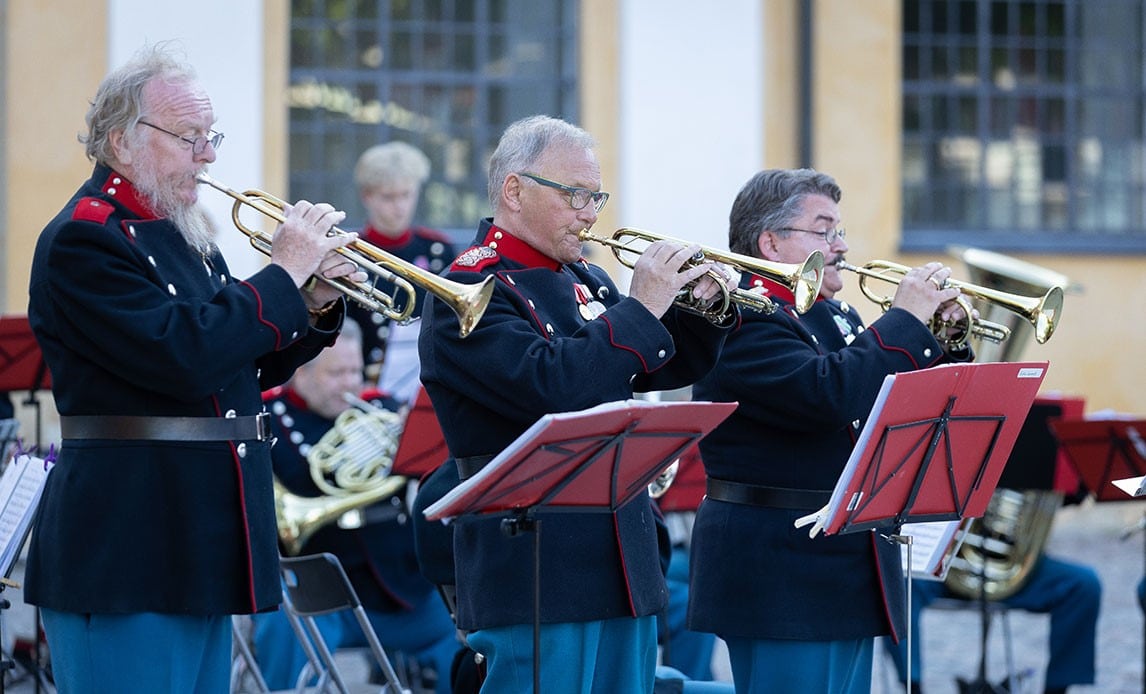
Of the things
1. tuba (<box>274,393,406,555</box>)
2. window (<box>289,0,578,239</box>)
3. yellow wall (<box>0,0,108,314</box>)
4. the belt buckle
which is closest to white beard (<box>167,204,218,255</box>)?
the belt buckle

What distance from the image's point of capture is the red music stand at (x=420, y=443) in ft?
17.3

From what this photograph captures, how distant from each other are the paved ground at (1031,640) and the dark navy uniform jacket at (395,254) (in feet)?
6.13

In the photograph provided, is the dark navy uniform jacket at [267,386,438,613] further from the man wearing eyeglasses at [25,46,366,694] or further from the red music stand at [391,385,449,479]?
the man wearing eyeglasses at [25,46,366,694]

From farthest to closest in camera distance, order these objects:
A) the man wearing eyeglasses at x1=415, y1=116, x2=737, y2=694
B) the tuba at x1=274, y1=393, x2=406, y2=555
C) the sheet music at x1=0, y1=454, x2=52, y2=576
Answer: the tuba at x1=274, y1=393, x2=406, y2=555 → the sheet music at x1=0, y1=454, x2=52, y2=576 → the man wearing eyeglasses at x1=415, y1=116, x2=737, y2=694

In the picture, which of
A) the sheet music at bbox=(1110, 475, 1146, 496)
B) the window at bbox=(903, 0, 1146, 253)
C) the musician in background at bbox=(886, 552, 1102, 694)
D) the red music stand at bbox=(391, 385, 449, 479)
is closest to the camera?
the sheet music at bbox=(1110, 475, 1146, 496)

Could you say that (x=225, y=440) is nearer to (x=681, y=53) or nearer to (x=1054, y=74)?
(x=681, y=53)

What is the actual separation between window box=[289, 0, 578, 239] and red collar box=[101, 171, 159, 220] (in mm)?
7131

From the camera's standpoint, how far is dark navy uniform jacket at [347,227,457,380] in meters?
7.43

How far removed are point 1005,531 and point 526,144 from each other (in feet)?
12.7

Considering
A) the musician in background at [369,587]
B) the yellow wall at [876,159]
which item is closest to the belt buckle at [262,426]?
the musician in background at [369,587]

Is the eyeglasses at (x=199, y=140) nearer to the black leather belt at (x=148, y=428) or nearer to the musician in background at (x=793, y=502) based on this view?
the black leather belt at (x=148, y=428)

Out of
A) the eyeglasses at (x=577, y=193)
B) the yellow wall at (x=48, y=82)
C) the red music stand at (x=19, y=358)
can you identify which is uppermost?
the yellow wall at (x=48, y=82)

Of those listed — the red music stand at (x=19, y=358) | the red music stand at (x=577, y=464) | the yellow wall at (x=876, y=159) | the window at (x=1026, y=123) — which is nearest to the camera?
the red music stand at (x=577, y=464)

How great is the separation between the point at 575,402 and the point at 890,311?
3.47ft
